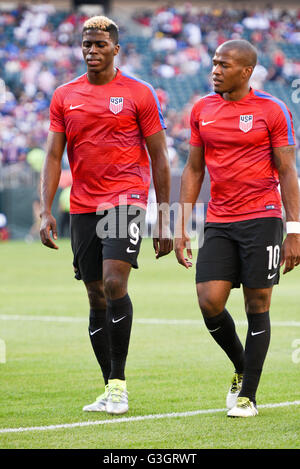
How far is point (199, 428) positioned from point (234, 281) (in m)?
1.06

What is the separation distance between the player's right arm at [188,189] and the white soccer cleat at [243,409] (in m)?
0.98

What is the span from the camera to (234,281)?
5.95m

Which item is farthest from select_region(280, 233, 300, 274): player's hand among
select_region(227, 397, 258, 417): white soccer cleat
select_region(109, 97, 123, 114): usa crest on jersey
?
select_region(109, 97, 123, 114): usa crest on jersey

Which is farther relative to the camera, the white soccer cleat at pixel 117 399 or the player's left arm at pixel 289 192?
the white soccer cleat at pixel 117 399

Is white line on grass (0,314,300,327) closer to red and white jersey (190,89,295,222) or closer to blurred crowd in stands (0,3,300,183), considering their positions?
red and white jersey (190,89,295,222)

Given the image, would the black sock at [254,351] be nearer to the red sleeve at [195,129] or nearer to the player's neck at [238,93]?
the red sleeve at [195,129]

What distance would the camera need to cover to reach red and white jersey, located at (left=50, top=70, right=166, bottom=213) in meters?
6.23

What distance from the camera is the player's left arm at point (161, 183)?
6.29m

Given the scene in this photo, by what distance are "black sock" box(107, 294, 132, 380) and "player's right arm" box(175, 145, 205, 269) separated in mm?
494

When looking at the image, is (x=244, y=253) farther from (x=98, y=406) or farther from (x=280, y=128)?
(x=98, y=406)

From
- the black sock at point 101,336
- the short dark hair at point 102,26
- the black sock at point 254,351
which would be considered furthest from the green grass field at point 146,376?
the short dark hair at point 102,26

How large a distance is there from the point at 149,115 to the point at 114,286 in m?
1.19
